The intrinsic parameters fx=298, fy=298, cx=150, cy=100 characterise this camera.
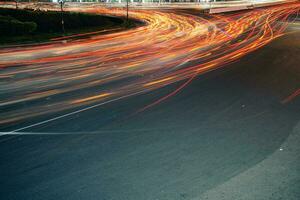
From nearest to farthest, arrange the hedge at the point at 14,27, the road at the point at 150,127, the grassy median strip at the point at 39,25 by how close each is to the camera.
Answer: the road at the point at 150,127
the grassy median strip at the point at 39,25
the hedge at the point at 14,27

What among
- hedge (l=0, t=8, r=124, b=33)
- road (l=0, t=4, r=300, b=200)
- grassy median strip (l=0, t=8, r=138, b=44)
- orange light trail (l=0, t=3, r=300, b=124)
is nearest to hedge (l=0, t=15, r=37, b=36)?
grassy median strip (l=0, t=8, r=138, b=44)

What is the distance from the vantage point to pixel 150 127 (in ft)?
29.3

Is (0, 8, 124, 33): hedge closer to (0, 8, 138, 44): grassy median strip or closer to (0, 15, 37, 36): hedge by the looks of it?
(0, 8, 138, 44): grassy median strip

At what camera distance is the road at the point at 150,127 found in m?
6.20

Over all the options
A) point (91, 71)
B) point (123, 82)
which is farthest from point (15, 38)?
point (123, 82)

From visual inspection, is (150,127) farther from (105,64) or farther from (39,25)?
(39,25)

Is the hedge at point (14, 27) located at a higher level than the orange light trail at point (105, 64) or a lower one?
higher

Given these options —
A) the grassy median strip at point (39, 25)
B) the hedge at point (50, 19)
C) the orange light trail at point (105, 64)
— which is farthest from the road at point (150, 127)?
the hedge at point (50, 19)

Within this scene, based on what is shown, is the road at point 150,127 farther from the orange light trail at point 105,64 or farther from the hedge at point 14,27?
the hedge at point 14,27

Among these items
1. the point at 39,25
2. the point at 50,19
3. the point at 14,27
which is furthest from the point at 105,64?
the point at 50,19

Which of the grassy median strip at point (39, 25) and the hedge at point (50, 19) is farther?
the hedge at point (50, 19)

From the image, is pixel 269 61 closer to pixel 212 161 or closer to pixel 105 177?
pixel 212 161

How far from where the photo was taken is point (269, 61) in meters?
17.9

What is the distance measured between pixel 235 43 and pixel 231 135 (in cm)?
1786
